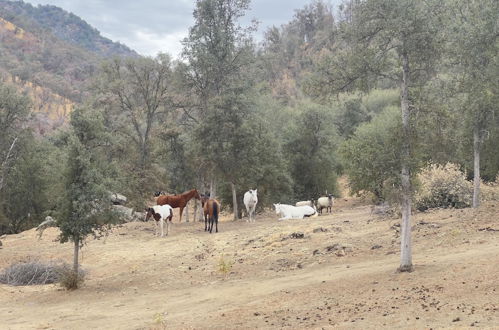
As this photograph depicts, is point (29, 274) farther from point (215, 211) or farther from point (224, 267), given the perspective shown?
point (215, 211)

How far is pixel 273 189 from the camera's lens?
40688 mm

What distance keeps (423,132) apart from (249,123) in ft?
62.7

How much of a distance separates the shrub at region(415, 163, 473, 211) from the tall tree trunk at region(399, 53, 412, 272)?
12.3 meters

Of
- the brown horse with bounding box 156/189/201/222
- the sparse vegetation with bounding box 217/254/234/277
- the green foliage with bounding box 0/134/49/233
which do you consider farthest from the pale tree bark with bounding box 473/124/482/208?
the green foliage with bounding box 0/134/49/233

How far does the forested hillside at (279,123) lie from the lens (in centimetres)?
1466

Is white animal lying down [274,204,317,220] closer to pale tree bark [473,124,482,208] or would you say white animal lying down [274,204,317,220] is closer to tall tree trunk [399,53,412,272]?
pale tree bark [473,124,482,208]

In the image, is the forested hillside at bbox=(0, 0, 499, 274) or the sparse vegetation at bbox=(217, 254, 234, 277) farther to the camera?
the sparse vegetation at bbox=(217, 254, 234, 277)

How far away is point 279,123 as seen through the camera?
61219mm

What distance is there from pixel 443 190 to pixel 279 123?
35.8 m

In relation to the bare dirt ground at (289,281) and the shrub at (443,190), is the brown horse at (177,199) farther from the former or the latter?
the shrub at (443,190)

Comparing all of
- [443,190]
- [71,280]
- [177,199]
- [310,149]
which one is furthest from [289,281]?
[310,149]

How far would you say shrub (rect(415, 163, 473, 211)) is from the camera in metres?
26.3

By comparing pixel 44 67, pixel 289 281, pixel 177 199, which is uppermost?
pixel 44 67

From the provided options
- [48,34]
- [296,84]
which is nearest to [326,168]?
[296,84]
